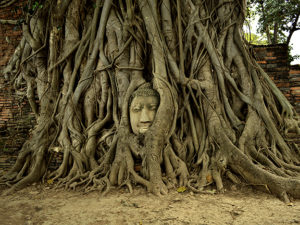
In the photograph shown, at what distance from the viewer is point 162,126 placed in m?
2.58

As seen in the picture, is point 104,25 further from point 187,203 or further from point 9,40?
point 187,203

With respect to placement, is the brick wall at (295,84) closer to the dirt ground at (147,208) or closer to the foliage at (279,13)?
the dirt ground at (147,208)

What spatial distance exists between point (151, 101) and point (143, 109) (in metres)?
0.15

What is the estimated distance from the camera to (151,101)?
109 inches

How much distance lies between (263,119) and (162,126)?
1426 mm

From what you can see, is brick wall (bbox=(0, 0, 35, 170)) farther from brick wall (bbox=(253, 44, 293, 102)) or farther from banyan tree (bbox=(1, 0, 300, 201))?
brick wall (bbox=(253, 44, 293, 102))

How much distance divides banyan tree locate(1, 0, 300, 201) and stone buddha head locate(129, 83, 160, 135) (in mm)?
13

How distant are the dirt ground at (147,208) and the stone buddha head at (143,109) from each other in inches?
31.1

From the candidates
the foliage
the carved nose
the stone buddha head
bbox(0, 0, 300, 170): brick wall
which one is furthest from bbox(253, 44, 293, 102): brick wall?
the foliage

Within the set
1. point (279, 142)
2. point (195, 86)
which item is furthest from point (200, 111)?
point (279, 142)

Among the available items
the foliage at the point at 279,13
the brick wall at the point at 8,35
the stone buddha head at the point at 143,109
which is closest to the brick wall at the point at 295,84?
the stone buddha head at the point at 143,109

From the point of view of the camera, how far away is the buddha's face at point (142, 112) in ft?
8.97

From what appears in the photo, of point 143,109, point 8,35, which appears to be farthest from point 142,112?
point 8,35

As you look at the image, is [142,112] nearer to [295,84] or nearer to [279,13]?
[295,84]
